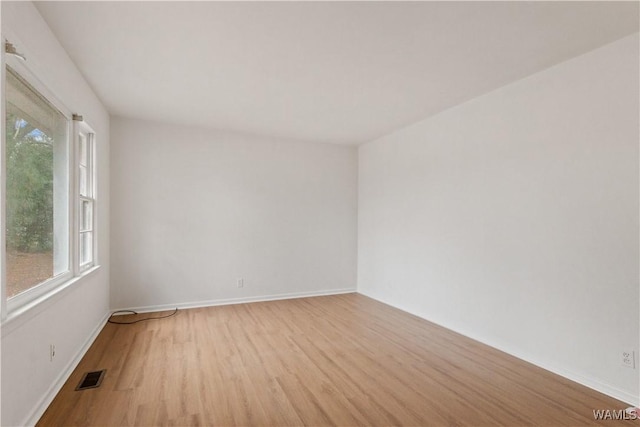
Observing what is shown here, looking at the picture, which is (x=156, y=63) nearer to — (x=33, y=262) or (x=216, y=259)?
(x=33, y=262)

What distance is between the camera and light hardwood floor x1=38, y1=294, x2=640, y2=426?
6.81ft

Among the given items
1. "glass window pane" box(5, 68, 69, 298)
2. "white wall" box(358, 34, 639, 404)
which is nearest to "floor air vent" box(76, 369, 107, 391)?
"glass window pane" box(5, 68, 69, 298)

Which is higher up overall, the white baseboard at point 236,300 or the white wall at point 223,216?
the white wall at point 223,216

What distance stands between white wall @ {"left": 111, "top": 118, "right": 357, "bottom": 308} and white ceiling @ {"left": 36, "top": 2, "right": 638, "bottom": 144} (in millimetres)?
890

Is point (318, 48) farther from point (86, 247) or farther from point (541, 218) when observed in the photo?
point (86, 247)

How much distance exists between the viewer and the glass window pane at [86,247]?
326 cm

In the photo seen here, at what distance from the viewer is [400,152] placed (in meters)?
4.66

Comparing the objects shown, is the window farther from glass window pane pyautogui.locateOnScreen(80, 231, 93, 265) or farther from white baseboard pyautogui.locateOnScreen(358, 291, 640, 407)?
white baseboard pyautogui.locateOnScreen(358, 291, 640, 407)

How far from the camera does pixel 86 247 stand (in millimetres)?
3348

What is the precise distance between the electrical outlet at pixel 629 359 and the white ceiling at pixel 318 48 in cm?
226

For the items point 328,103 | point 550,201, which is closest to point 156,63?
point 328,103

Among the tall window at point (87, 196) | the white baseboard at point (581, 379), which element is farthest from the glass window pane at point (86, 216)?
the white baseboard at point (581, 379)

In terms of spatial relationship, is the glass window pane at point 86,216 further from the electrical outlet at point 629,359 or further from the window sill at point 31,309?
the electrical outlet at point 629,359

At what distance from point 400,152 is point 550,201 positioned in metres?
2.20
